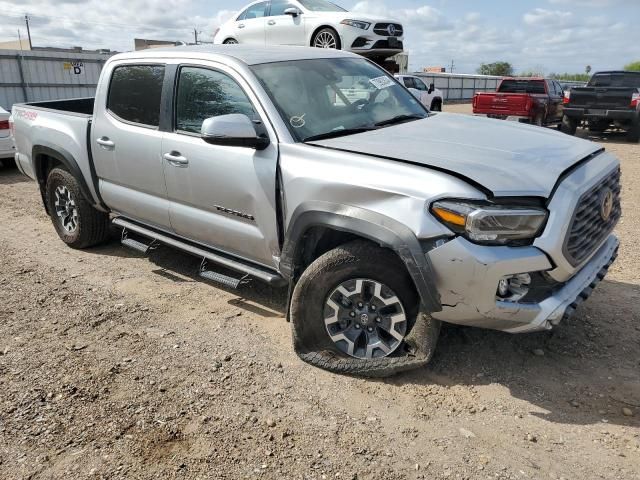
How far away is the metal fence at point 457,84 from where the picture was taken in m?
37.2

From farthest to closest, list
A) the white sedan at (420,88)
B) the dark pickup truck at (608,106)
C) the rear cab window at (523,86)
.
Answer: the white sedan at (420,88) → the rear cab window at (523,86) → the dark pickup truck at (608,106)

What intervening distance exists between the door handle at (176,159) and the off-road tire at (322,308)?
1.36m

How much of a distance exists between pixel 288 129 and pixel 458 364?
6.02ft

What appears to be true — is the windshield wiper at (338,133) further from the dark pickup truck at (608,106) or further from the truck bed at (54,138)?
the dark pickup truck at (608,106)

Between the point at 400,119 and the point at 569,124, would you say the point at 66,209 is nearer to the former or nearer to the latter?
the point at 400,119

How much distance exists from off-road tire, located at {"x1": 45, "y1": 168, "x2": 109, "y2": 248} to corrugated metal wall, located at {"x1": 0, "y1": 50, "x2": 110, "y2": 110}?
10947 millimetres

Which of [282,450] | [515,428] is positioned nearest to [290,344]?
[282,450]

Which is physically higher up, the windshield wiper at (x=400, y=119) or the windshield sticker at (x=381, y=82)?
the windshield sticker at (x=381, y=82)

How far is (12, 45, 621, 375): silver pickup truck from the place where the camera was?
2.78 meters

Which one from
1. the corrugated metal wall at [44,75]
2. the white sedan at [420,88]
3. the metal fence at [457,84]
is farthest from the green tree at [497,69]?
the corrugated metal wall at [44,75]

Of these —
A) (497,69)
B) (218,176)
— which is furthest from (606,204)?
(497,69)

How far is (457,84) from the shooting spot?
1582 inches

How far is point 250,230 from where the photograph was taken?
12.3 feet

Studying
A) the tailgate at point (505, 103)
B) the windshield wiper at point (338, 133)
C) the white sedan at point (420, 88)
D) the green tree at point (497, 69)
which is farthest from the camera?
the green tree at point (497, 69)
